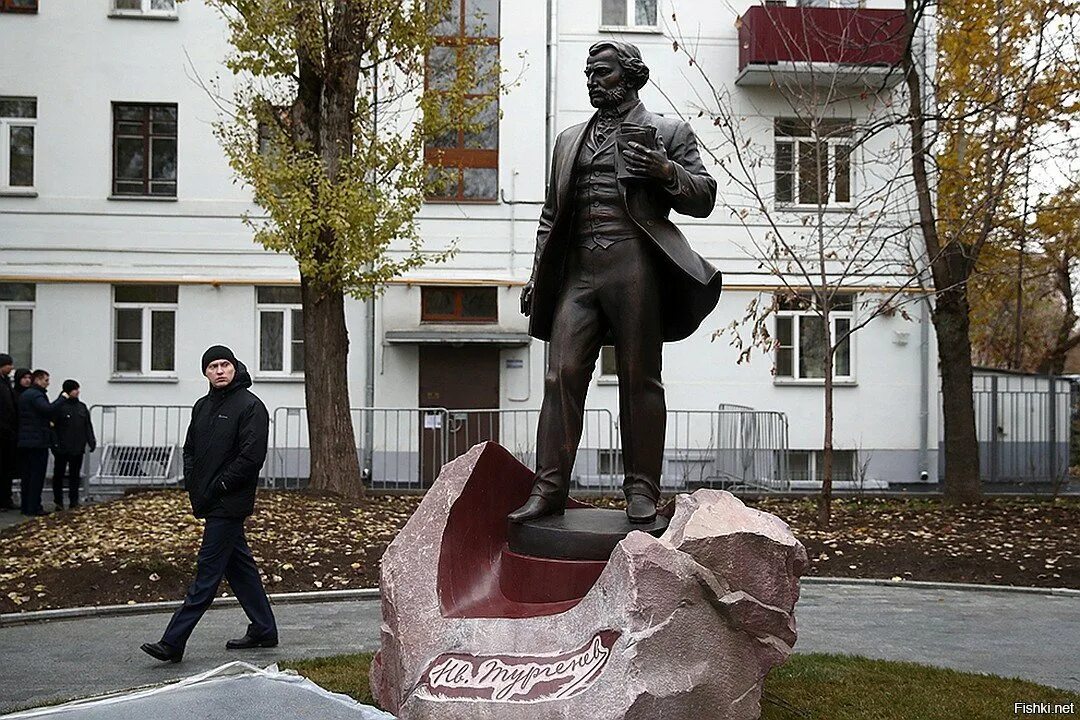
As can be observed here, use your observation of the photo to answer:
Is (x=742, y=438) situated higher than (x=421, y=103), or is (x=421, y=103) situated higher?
(x=421, y=103)

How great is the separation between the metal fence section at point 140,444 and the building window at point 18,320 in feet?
6.50

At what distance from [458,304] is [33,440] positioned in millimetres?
7799

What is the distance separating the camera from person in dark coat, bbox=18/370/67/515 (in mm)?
16047

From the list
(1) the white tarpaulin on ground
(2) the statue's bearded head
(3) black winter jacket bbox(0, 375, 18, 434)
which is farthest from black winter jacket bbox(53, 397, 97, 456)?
(1) the white tarpaulin on ground

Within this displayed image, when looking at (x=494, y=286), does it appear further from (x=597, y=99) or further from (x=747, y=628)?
(x=747, y=628)

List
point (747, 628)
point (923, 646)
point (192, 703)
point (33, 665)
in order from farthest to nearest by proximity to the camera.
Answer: point (923, 646)
point (33, 665)
point (747, 628)
point (192, 703)

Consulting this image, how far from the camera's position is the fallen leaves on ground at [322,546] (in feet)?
34.9

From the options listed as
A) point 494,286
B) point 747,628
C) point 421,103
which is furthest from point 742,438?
point 747,628

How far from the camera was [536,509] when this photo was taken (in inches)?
251

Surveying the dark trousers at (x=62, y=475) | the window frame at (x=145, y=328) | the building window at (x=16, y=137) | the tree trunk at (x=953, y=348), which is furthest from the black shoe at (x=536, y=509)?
the building window at (x=16, y=137)

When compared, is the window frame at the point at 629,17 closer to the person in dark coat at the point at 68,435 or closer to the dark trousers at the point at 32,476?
the person in dark coat at the point at 68,435

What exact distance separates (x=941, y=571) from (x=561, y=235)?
272 inches

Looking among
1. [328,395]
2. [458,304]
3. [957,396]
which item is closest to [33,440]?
[328,395]

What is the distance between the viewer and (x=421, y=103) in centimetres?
1549
